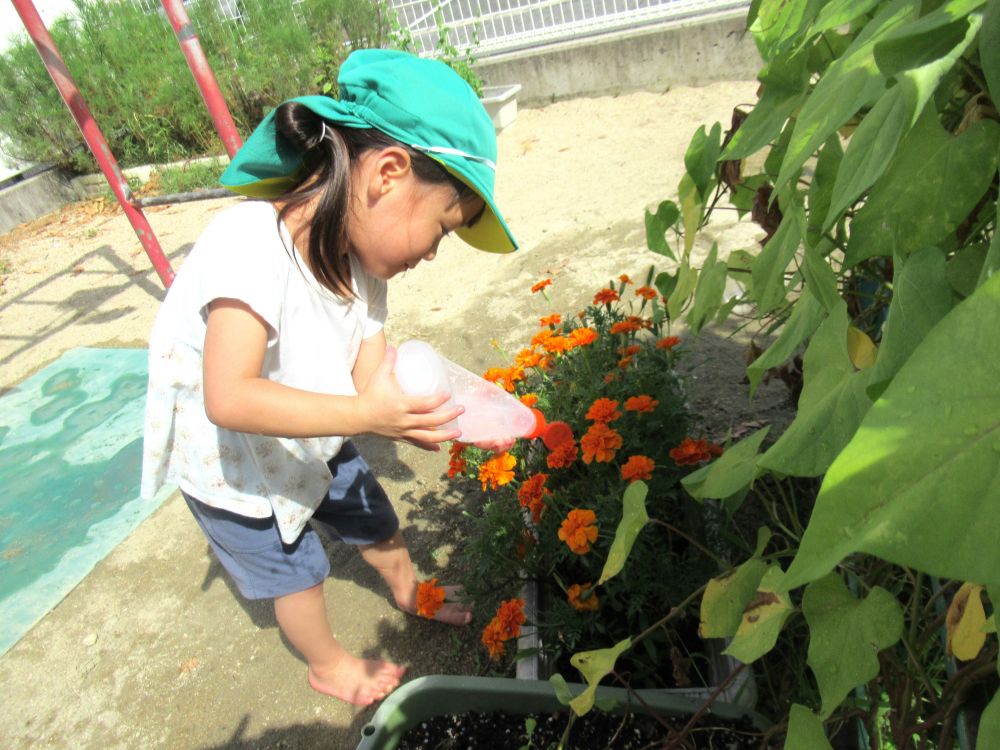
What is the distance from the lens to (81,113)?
3.37 metres

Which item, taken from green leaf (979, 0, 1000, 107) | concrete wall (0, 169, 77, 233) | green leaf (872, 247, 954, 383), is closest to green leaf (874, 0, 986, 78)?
green leaf (979, 0, 1000, 107)

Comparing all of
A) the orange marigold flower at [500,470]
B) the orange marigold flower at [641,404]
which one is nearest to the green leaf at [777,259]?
the orange marigold flower at [641,404]

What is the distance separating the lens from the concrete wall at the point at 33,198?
22.9ft

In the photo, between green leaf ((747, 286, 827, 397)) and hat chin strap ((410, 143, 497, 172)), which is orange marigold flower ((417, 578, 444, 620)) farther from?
green leaf ((747, 286, 827, 397))

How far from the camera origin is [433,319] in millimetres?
3457

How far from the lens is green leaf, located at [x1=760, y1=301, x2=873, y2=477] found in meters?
0.51

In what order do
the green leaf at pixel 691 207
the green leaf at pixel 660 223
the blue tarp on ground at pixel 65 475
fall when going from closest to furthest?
the green leaf at pixel 691 207, the green leaf at pixel 660 223, the blue tarp on ground at pixel 65 475

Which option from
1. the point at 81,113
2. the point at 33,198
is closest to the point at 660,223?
the point at 81,113

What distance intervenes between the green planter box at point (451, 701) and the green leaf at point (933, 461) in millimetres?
1110

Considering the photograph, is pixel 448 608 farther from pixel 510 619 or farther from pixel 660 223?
pixel 660 223

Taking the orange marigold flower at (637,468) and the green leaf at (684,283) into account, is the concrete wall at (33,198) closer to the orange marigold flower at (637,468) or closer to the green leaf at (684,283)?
the orange marigold flower at (637,468)

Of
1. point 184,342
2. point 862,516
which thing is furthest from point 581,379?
point 862,516

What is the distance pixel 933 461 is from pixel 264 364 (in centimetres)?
128

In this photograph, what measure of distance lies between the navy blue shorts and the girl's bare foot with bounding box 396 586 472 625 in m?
0.28
